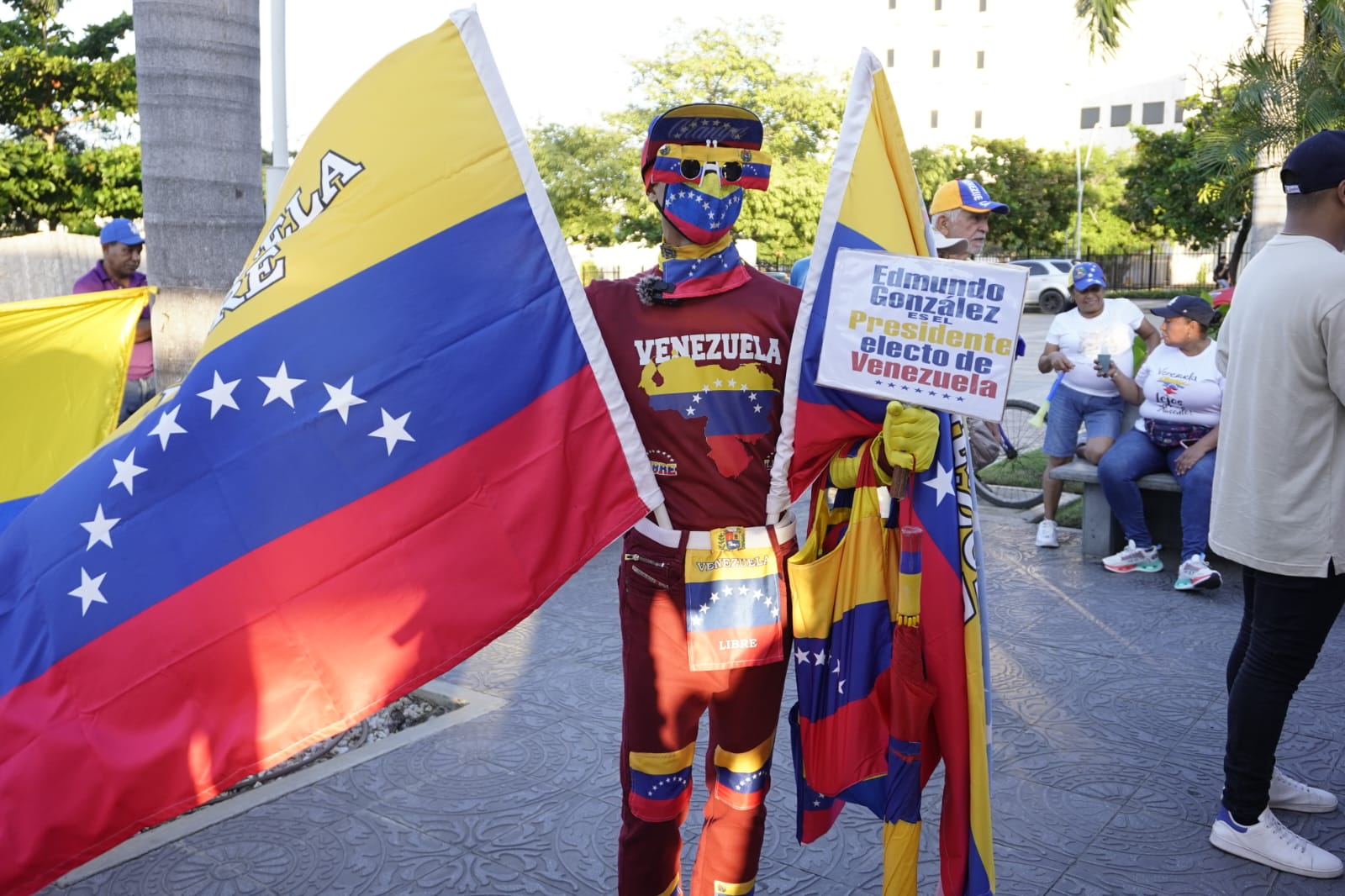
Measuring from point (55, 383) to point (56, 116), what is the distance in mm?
25365

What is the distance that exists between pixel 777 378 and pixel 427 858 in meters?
2.06

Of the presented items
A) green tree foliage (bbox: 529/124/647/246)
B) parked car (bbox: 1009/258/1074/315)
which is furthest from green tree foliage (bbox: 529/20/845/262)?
parked car (bbox: 1009/258/1074/315)

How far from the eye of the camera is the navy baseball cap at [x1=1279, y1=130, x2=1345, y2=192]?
3.27 meters

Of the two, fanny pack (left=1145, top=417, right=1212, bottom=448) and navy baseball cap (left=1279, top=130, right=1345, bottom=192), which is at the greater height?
navy baseball cap (left=1279, top=130, right=1345, bottom=192)

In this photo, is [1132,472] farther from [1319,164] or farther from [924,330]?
[924,330]

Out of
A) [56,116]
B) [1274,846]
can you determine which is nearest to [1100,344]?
[1274,846]

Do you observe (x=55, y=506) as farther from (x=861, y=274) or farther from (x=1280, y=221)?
(x=1280, y=221)

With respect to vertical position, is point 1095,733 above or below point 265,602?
below

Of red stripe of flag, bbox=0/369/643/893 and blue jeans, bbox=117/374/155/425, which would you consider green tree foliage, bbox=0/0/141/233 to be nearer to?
blue jeans, bbox=117/374/155/425

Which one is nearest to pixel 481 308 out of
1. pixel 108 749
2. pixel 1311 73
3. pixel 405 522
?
pixel 405 522

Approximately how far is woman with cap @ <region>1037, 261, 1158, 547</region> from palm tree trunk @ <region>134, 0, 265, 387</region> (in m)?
5.08

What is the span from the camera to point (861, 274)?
2631 mm

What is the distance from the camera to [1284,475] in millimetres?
3383

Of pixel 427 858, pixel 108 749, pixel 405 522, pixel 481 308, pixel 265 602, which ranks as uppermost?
pixel 481 308
